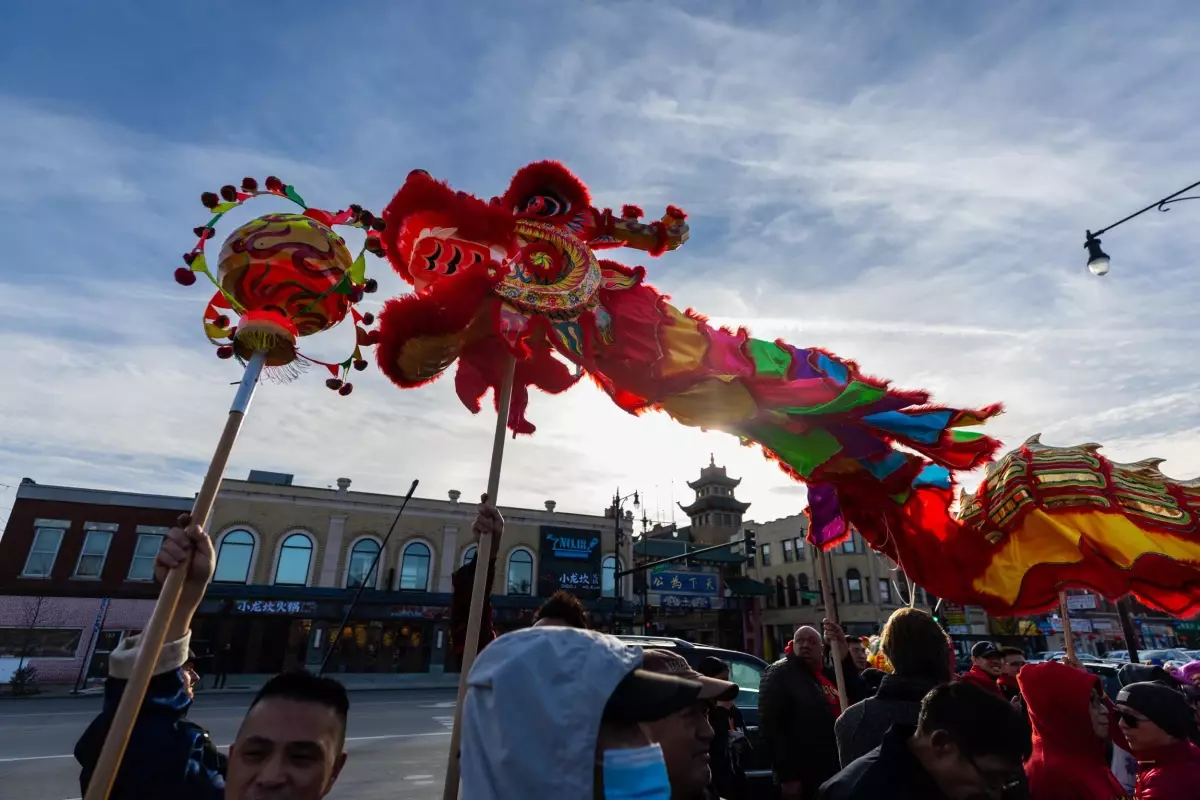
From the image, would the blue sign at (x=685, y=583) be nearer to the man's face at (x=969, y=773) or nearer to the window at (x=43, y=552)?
the window at (x=43, y=552)

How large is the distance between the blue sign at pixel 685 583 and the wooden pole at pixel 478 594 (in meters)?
29.9

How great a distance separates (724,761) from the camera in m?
3.89

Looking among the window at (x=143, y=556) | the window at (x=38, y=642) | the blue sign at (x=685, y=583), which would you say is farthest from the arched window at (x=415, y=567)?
the window at (x=38, y=642)

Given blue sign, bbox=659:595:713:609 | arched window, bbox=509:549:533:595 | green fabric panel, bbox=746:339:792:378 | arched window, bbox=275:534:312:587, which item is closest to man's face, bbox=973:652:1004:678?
green fabric panel, bbox=746:339:792:378

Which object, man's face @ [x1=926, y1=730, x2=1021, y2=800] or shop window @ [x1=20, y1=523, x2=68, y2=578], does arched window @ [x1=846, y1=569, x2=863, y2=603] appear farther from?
shop window @ [x1=20, y1=523, x2=68, y2=578]

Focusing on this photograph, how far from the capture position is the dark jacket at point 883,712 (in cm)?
266

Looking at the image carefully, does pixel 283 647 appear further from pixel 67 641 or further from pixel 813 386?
pixel 813 386

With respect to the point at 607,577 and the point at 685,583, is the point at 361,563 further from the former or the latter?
the point at 685,583

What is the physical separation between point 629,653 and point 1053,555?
168 inches

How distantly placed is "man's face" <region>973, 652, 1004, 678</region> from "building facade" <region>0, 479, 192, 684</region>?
26.0 metres

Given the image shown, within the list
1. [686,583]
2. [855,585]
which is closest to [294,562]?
[686,583]

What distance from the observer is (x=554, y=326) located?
3516 mm

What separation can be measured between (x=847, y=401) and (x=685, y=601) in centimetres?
3045

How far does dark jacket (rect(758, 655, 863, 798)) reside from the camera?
3859 mm
